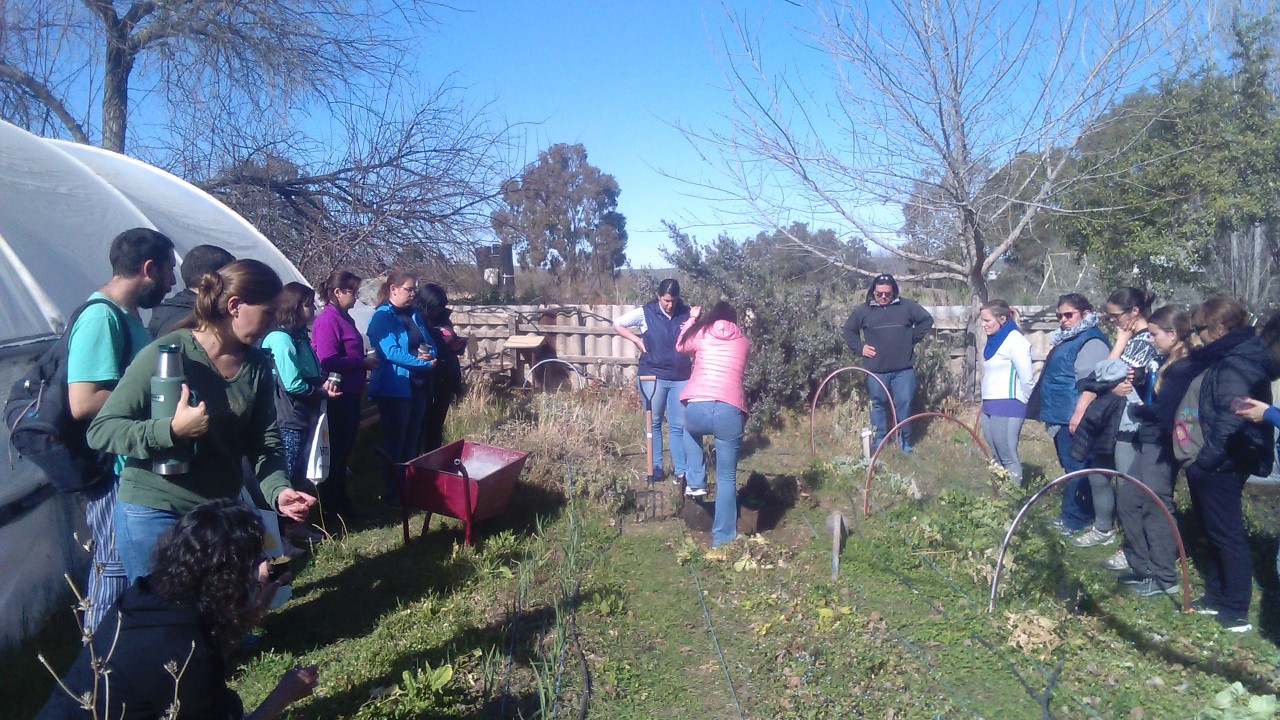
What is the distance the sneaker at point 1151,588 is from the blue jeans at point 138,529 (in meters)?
5.23

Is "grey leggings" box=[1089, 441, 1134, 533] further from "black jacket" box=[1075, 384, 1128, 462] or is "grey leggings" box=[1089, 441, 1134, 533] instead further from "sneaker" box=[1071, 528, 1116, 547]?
"black jacket" box=[1075, 384, 1128, 462]

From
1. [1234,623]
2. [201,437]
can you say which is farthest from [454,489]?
[1234,623]

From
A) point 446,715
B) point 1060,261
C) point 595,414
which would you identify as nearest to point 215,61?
point 595,414

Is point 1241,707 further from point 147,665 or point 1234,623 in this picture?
point 147,665

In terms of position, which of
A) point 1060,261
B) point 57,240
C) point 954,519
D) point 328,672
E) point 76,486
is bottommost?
point 328,672

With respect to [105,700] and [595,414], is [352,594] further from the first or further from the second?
[595,414]

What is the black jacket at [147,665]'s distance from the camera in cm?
229

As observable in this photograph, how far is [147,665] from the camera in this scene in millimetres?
2303

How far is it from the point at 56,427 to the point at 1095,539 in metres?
6.25

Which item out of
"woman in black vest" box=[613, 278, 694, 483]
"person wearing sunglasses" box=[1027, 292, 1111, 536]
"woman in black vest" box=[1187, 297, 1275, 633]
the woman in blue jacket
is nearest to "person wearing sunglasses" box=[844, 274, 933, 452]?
"person wearing sunglasses" box=[1027, 292, 1111, 536]

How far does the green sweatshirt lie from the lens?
2.74 m

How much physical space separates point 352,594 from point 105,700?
2.75m

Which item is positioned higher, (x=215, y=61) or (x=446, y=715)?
(x=215, y=61)

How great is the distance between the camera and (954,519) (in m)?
5.53
